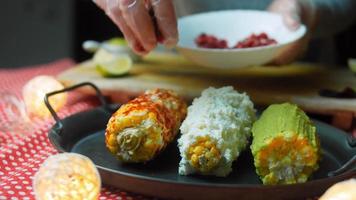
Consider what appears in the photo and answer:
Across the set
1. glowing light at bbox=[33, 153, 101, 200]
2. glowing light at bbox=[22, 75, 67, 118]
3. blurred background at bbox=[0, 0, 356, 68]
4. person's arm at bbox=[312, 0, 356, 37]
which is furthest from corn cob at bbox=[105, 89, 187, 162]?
blurred background at bbox=[0, 0, 356, 68]

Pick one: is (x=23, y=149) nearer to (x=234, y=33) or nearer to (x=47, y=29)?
(x=234, y=33)

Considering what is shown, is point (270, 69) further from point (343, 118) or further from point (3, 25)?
point (3, 25)

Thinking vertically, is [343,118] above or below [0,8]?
above

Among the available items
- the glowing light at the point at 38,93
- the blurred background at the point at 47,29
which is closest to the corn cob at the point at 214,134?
the glowing light at the point at 38,93

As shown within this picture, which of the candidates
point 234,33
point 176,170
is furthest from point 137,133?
point 234,33

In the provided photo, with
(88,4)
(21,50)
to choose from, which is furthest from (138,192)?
(21,50)
